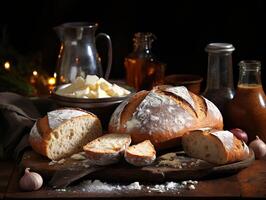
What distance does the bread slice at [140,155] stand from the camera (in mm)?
1610

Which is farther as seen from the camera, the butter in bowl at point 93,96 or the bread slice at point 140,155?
the butter in bowl at point 93,96

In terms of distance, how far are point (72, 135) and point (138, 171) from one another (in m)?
0.25

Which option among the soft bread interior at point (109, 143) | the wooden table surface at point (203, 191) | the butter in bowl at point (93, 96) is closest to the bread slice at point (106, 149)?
the soft bread interior at point (109, 143)

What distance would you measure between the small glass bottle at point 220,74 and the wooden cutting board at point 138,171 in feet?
1.18

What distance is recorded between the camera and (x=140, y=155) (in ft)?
5.27

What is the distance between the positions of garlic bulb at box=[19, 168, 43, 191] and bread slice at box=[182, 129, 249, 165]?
40 centimetres

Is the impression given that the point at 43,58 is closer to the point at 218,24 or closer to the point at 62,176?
the point at 218,24

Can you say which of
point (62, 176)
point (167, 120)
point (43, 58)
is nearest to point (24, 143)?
point (62, 176)

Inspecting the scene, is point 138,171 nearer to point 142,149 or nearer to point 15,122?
point 142,149

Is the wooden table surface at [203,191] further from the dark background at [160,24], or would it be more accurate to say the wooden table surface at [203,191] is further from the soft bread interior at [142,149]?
the dark background at [160,24]

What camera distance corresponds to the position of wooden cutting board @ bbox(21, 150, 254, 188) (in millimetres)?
1604

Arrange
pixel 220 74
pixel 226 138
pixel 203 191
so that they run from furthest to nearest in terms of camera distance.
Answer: pixel 220 74, pixel 226 138, pixel 203 191

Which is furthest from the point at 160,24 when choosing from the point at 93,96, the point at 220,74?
the point at 93,96

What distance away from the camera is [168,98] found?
179 cm
